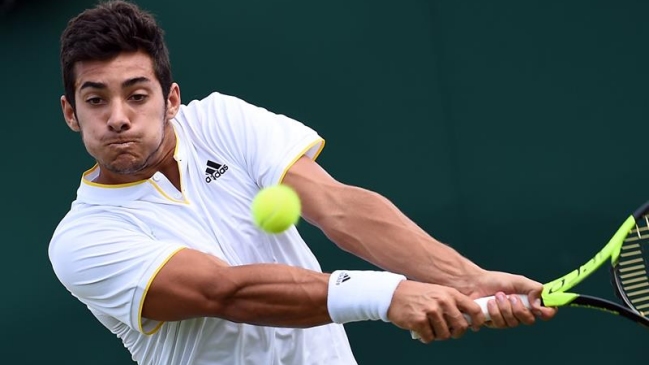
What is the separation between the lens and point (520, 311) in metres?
3.51

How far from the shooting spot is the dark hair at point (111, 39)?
3750 mm

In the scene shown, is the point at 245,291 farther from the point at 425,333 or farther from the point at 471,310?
the point at 471,310

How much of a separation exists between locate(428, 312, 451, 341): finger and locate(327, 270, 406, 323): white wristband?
116 mm

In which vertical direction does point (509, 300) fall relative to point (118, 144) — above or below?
below

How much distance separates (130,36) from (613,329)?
2499 millimetres

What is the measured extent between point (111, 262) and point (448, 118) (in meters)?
2.04

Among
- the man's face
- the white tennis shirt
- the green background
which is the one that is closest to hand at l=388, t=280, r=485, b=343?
the white tennis shirt

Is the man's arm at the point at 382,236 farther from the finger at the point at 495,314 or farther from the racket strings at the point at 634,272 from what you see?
the racket strings at the point at 634,272

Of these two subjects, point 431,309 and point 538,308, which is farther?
point 538,308

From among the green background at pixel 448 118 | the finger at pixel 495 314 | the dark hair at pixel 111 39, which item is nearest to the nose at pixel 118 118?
the dark hair at pixel 111 39

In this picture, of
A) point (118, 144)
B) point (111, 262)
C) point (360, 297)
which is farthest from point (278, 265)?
point (118, 144)

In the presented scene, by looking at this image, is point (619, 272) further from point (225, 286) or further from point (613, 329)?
point (613, 329)

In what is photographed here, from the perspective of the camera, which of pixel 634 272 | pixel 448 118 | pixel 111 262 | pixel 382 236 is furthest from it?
pixel 448 118

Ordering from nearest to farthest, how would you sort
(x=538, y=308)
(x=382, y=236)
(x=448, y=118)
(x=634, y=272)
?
(x=538, y=308) < (x=382, y=236) < (x=634, y=272) < (x=448, y=118)
